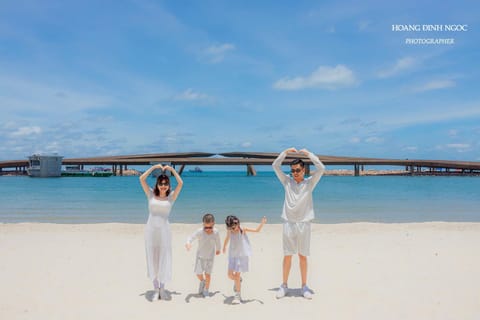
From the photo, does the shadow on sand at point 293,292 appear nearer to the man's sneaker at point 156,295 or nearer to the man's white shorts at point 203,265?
the man's white shorts at point 203,265

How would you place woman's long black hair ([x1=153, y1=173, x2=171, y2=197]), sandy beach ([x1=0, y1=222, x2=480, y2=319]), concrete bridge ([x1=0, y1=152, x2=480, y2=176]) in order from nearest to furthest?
sandy beach ([x1=0, y1=222, x2=480, y2=319]) < woman's long black hair ([x1=153, y1=173, x2=171, y2=197]) < concrete bridge ([x1=0, y1=152, x2=480, y2=176])

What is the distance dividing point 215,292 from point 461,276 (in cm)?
328

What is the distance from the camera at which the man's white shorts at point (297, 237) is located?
13.7ft

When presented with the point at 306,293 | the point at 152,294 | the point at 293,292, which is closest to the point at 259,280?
the point at 293,292

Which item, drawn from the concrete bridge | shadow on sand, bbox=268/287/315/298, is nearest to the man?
shadow on sand, bbox=268/287/315/298

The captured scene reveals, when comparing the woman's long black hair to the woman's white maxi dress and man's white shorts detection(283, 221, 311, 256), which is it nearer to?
the woman's white maxi dress

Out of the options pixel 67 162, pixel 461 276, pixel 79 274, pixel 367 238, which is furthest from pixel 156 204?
pixel 67 162

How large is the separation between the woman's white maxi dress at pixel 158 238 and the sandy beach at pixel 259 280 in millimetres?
334

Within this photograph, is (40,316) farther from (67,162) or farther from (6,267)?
(67,162)

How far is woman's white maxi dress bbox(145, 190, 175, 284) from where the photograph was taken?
161 inches

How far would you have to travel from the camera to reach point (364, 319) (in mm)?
3607

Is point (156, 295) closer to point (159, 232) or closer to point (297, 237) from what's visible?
point (159, 232)

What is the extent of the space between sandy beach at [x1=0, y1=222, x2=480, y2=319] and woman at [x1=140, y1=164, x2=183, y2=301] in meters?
0.30

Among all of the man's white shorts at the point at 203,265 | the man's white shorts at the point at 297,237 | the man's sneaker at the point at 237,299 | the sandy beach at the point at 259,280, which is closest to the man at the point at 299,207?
the man's white shorts at the point at 297,237
